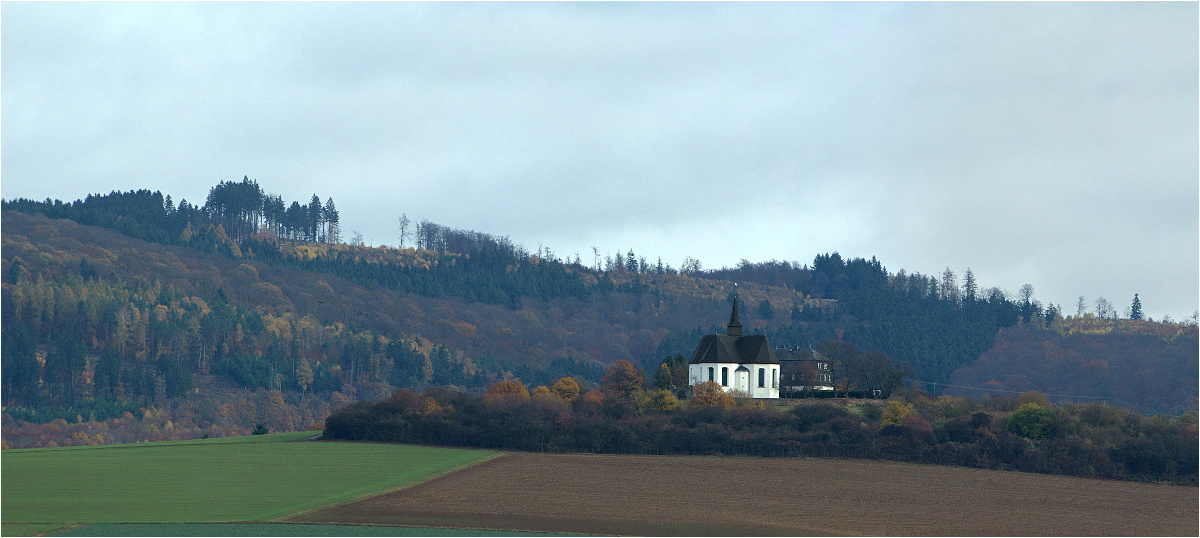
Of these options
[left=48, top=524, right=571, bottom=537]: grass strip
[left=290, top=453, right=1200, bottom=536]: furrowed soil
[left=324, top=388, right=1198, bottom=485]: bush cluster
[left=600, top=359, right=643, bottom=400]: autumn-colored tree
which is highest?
[left=600, top=359, right=643, bottom=400]: autumn-colored tree

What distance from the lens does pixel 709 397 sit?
10469 centimetres

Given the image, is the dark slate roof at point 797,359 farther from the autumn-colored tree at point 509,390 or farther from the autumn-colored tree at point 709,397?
the autumn-colored tree at point 509,390

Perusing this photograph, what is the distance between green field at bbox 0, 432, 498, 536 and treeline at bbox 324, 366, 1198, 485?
4829mm

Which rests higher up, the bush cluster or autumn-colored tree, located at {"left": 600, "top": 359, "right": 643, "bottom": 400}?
autumn-colored tree, located at {"left": 600, "top": 359, "right": 643, "bottom": 400}

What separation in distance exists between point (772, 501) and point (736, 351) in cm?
4620

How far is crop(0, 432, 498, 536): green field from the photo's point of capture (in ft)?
202

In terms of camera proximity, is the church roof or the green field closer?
the green field

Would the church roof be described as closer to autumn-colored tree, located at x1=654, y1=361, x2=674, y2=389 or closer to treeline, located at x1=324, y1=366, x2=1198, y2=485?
autumn-colored tree, located at x1=654, y1=361, x2=674, y2=389

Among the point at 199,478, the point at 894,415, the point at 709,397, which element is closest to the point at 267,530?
the point at 199,478

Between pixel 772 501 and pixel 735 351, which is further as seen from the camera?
pixel 735 351

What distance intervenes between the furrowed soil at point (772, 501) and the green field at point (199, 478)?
391 cm

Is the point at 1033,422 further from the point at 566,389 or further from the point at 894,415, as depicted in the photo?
A: the point at 566,389

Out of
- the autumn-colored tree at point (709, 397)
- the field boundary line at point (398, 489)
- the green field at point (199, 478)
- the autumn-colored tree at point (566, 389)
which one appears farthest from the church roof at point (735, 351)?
the green field at point (199, 478)

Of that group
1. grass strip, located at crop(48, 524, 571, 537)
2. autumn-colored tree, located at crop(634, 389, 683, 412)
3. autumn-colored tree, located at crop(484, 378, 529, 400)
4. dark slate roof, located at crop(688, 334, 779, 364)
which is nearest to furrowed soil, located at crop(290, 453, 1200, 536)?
grass strip, located at crop(48, 524, 571, 537)
